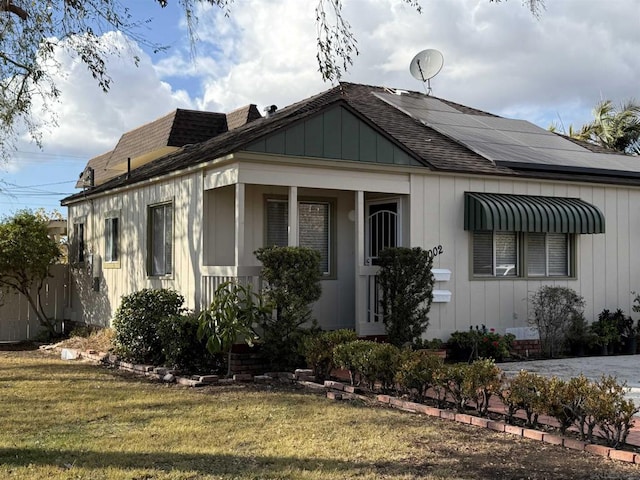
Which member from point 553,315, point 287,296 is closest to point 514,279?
point 553,315

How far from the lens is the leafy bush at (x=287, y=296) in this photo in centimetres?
1035

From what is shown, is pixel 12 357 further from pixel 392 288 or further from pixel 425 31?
pixel 425 31

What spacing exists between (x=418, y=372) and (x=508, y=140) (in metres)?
8.71

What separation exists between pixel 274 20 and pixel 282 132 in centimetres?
335

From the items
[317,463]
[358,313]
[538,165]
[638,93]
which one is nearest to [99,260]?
[358,313]

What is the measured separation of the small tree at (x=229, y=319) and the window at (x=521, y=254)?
4.59 m

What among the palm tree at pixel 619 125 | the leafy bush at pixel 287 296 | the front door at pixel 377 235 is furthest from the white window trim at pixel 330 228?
the palm tree at pixel 619 125

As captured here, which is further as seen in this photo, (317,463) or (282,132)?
(282,132)

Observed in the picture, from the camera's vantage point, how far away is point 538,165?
1349cm

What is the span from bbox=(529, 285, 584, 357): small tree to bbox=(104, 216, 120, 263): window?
853cm

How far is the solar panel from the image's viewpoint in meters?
13.9

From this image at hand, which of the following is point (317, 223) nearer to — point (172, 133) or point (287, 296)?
point (287, 296)

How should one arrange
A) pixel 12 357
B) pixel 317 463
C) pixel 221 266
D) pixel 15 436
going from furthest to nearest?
1. pixel 12 357
2. pixel 221 266
3. pixel 15 436
4. pixel 317 463

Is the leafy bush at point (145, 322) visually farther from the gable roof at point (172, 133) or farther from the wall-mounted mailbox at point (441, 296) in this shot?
the gable roof at point (172, 133)
